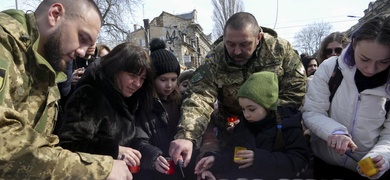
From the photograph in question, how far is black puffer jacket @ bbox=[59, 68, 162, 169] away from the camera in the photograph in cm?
190

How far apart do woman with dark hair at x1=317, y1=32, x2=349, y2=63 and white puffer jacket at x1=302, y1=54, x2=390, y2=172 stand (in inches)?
72.3

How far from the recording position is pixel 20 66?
147cm

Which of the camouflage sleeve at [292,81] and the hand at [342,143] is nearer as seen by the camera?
the hand at [342,143]

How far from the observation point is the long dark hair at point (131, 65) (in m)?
2.21

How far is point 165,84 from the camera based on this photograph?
8.69 ft

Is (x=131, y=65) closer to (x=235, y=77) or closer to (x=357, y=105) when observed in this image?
A: (x=235, y=77)

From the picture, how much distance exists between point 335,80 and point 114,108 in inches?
59.2

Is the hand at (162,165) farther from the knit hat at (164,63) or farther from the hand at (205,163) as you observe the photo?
the knit hat at (164,63)

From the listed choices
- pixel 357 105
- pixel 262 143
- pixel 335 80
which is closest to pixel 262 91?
pixel 262 143

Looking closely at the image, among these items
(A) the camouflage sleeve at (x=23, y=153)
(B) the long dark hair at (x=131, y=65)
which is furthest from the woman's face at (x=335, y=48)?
(A) the camouflage sleeve at (x=23, y=153)

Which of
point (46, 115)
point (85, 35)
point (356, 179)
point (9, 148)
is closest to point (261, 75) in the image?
point (356, 179)

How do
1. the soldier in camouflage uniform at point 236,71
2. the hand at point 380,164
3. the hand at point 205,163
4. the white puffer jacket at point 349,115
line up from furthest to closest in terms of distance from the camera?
the soldier in camouflage uniform at point 236,71, the hand at point 205,163, the white puffer jacket at point 349,115, the hand at point 380,164

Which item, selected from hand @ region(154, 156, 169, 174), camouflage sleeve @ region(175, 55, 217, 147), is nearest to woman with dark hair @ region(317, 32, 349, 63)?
camouflage sleeve @ region(175, 55, 217, 147)

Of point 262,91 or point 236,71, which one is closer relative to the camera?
point 262,91
